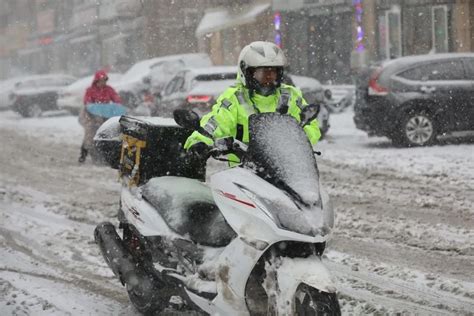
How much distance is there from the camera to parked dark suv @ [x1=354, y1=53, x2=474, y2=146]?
14.7m

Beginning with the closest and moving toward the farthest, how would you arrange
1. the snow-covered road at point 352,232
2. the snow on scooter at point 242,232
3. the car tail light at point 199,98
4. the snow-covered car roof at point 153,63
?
the snow on scooter at point 242,232 → the snow-covered road at point 352,232 → the car tail light at point 199,98 → the snow-covered car roof at point 153,63

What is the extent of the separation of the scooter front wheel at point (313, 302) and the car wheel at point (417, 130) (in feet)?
36.7

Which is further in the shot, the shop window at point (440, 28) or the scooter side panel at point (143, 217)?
the shop window at point (440, 28)

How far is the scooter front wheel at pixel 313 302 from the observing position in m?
3.88

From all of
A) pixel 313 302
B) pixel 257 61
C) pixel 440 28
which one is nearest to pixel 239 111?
pixel 257 61

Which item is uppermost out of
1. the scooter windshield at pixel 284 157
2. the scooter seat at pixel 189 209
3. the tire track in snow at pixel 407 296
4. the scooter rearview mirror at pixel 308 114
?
the scooter rearview mirror at pixel 308 114

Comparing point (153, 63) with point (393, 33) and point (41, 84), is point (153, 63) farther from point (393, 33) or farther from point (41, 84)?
point (393, 33)

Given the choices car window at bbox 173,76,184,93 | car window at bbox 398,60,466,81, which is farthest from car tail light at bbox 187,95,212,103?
car window at bbox 398,60,466,81

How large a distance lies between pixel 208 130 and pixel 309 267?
1081 millimetres

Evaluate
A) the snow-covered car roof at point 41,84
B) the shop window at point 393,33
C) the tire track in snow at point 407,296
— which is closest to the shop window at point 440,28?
the shop window at point 393,33

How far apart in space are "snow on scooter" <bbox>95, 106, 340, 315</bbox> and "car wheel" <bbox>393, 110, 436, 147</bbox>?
9.93 m

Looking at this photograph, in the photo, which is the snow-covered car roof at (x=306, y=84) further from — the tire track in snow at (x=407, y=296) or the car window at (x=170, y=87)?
the tire track in snow at (x=407, y=296)

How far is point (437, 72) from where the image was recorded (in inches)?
599

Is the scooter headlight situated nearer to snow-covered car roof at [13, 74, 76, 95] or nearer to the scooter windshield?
the scooter windshield
